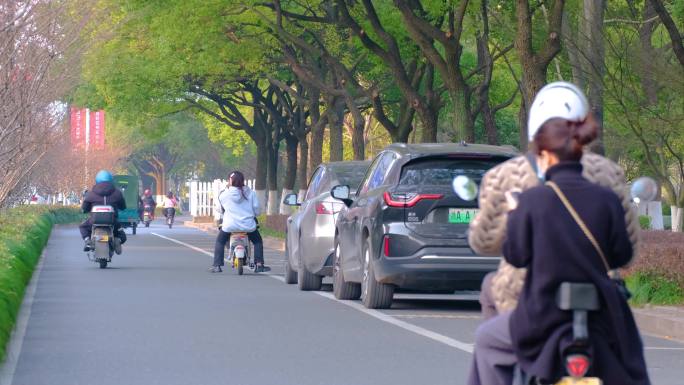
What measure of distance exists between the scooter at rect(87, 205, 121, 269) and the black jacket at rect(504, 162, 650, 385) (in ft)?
66.2

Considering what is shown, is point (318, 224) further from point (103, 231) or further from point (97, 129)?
point (97, 129)

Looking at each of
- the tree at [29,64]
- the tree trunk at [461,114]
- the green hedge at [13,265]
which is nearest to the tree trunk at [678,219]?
the tree trunk at [461,114]

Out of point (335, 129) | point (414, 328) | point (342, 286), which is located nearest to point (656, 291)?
point (414, 328)

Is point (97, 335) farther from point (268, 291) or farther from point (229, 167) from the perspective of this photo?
point (229, 167)

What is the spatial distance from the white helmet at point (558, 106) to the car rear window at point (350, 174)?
46.7 ft

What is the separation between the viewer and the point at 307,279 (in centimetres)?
2006

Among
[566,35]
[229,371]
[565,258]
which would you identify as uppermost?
[566,35]

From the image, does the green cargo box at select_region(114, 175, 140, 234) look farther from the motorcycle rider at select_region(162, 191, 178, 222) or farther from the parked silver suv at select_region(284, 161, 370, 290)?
the parked silver suv at select_region(284, 161, 370, 290)

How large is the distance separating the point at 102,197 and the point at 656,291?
1175 cm

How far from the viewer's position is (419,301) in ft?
60.6

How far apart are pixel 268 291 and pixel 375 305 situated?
3608 millimetres

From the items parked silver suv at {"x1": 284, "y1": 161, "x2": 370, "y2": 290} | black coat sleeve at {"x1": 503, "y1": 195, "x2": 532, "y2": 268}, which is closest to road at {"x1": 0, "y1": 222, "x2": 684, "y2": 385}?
parked silver suv at {"x1": 284, "y1": 161, "x2": 370, "y2": 290}

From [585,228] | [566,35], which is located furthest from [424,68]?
[585,228]

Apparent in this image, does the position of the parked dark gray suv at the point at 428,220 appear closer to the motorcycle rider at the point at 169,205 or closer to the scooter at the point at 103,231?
the scooter at the point at 103,231
